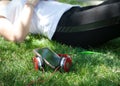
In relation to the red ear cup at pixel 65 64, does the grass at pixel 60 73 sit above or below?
below

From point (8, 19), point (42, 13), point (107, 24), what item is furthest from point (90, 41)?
point (8, 19)

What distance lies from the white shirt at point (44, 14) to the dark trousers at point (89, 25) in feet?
0.18

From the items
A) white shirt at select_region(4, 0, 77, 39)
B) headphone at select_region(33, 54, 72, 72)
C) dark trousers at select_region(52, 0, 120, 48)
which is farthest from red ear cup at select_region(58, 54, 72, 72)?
white shirt at select_region(4, 0, 77, 39)

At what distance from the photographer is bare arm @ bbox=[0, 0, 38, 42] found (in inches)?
152

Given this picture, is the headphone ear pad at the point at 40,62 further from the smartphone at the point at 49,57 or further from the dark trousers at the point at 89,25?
the dark trousers at the point at 89,25

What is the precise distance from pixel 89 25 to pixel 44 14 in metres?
0.52

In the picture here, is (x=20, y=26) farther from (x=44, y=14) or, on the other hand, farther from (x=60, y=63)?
(x=60, y=63)

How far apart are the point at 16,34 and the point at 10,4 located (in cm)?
39

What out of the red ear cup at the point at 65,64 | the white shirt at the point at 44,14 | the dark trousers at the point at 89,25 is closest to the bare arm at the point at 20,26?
the white shirt at the point at 44,14

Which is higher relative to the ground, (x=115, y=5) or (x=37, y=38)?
(x=115, y=5)

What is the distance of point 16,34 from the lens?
3877 millimetres

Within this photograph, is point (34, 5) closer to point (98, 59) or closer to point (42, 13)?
point (42, 13)

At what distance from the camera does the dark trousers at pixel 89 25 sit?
11.8ft

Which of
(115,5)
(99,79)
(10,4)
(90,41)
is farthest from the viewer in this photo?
(10,4)
